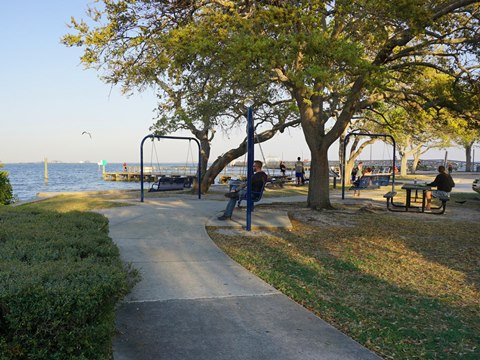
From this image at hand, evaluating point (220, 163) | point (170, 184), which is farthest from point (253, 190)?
point (170, 184)

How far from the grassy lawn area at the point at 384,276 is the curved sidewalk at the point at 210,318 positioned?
33 centimetres

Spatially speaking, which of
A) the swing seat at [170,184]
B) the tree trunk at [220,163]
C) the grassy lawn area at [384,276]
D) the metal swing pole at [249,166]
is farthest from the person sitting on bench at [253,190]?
the tree trunk at [220,163]

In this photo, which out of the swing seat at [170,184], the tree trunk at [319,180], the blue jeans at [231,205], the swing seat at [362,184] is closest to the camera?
the blue jeans at [231,205]

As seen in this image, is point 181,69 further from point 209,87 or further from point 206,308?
point 206,308

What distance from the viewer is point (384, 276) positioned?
5.86 metres

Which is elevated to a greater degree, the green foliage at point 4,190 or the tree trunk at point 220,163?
the tree trunk at point 220,163

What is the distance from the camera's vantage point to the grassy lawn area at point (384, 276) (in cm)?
389

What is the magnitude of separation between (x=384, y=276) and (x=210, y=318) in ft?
9.41

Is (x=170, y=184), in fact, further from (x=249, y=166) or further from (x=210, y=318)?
(x=210, y=318)

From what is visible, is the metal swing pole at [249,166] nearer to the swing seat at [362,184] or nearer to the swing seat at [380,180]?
the swing seat at [362,184]

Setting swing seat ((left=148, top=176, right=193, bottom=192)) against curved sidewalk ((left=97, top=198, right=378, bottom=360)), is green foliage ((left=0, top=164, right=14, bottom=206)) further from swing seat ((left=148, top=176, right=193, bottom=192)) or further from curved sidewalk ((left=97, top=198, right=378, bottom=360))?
curved sidewalk ((left=97, top=198, right=378, bottom=360))

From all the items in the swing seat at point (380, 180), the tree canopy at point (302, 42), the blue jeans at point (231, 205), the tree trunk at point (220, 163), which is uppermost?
the tree canopy at point (302, 42)

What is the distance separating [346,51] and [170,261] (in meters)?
5.24

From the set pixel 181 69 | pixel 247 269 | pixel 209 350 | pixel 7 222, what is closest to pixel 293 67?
pixel 181 69
